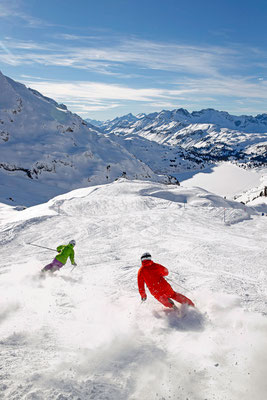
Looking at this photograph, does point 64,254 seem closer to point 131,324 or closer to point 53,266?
point 53,266

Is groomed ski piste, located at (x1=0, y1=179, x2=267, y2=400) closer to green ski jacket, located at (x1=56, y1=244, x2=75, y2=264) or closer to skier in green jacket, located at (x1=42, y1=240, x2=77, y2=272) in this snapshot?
skier in green jacket, located at (x1=42, y1=240, x2=77, y2=272)

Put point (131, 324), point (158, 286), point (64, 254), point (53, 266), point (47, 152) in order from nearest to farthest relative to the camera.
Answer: point (131, 324), point (158, 286), point (53, 266), point (64, 254), point (47, 152)

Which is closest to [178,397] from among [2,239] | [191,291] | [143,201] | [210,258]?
[191,291]

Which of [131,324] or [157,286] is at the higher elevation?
[157,286]

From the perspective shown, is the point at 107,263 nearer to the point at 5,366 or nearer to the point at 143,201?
the point at 5,366

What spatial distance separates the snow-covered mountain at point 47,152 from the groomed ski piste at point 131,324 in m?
55.2

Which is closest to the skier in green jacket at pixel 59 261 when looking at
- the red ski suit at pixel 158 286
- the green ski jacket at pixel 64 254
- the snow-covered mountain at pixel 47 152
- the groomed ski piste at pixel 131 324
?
the green ski jacket at pixel 64 254

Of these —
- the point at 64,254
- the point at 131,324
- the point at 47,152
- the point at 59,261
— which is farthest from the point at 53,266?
the point at 47,152

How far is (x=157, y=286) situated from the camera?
7141 mm

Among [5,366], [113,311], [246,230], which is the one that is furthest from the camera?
[246,230]

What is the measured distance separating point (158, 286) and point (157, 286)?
3 centimetres

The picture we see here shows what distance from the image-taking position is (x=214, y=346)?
5.24 metres

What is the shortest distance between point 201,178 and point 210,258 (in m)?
194

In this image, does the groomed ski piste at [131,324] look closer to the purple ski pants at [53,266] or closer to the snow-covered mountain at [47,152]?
the purple ski pants at [53,266]
